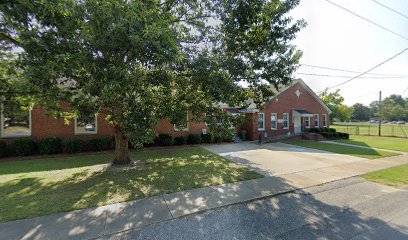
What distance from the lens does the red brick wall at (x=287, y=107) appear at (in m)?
18.1

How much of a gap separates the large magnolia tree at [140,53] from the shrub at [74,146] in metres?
4.36

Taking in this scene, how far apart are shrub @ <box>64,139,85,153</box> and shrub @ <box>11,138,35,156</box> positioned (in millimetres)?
1559

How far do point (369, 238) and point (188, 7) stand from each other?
968 cm

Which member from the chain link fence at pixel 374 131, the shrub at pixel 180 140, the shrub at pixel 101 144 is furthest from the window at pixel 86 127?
the chain link fence at pixel 374 131

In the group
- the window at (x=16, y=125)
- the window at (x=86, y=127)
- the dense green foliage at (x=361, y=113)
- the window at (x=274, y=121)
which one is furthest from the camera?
the dense green foliage at (x=361, y=113)

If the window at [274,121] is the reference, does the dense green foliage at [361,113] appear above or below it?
above

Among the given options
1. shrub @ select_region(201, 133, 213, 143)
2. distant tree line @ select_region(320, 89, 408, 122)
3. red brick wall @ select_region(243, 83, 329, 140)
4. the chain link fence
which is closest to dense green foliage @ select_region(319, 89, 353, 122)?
distant tree line @ select_region(320, 89, 408, 122)

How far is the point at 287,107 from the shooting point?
66.1 feet

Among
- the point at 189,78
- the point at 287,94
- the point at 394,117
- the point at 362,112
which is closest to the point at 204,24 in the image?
the point at 189,78

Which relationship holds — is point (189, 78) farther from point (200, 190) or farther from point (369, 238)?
point (369, 238)

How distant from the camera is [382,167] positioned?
8.39 metres

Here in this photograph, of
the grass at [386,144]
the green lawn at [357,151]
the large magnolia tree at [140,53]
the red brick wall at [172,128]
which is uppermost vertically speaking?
the large magnolia tree at [140,53]

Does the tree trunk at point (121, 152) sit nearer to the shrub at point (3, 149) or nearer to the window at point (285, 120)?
the shrub at point (3, 149)

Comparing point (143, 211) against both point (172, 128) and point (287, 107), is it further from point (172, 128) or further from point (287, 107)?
point (287, 107)
